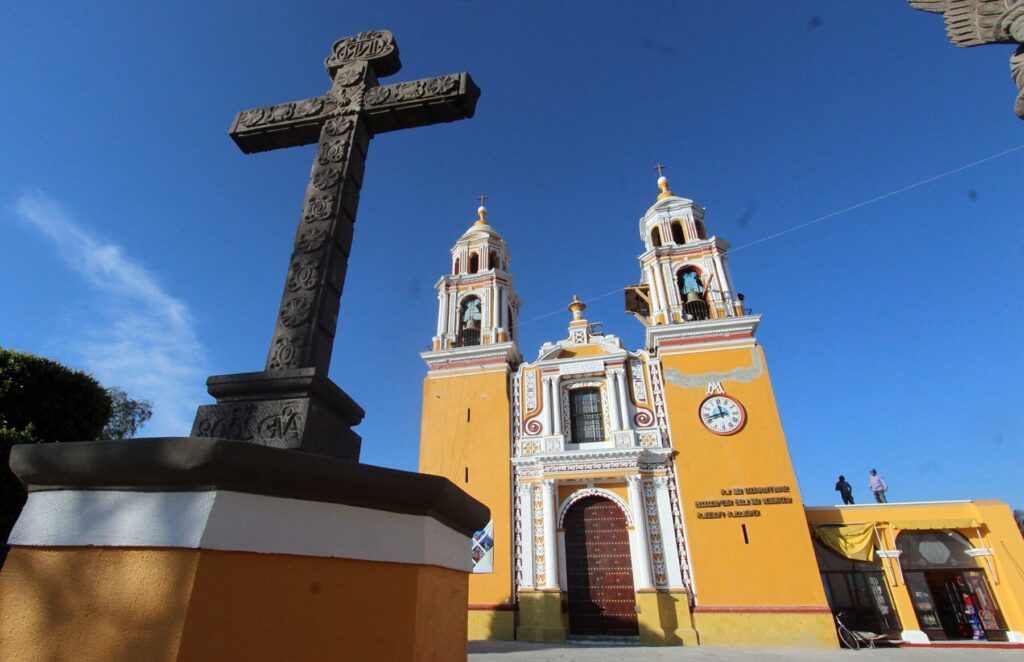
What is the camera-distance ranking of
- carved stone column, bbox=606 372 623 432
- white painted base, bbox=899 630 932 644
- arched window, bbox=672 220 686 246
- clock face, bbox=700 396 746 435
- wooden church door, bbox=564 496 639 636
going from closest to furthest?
white painted base, bbox=899 630 932 644, wooden church door, bbox=564 496 639 636, clock face, bbox=700 396 746 435, carved stone column, bbox=606 372 623 432, arched window, bbox=672 220 686 246

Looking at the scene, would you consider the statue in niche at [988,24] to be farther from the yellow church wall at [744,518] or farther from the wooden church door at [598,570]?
the wooden church door at [598,570]

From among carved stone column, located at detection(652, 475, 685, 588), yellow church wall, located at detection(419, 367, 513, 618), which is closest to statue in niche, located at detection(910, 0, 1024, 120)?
carved stone column, located at detection(652, 475, 685, 588)

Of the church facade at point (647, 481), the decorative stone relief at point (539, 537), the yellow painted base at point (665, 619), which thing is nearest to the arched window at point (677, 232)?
the church facade at point (647, 481)

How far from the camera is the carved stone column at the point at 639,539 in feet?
36.3

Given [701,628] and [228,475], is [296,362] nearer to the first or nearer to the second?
[228,475]

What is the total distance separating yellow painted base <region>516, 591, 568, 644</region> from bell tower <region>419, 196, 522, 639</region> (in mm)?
305

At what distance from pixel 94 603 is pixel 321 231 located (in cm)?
223

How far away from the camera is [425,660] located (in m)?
1.64

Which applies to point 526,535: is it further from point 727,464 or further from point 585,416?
point 727,464

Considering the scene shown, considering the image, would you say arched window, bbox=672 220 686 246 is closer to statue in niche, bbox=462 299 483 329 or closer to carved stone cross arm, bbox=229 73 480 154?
statue in niche, bbox=462 299 483 329

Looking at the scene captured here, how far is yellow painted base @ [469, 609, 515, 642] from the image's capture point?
1107 centimetres

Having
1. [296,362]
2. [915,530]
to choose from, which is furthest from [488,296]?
[296,362]

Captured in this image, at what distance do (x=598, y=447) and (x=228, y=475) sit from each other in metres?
12.2

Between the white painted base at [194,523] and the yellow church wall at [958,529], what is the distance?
13.4 m
